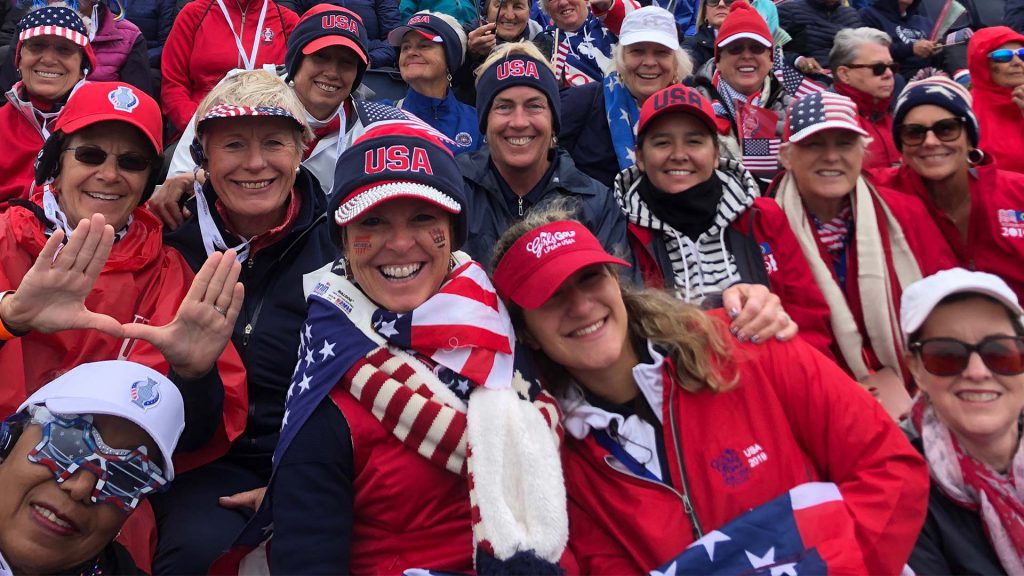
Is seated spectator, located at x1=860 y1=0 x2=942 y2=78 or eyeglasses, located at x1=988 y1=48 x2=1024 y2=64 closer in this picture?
eyeglasses, located at x1=988 y1=48 x2=1024 y2=64

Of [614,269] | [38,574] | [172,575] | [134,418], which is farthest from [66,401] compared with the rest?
[614,269]

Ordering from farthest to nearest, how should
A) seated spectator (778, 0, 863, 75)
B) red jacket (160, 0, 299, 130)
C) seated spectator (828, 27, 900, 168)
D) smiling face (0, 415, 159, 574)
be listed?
seated spectator (778, 0, 863, 75)
red jacket (160, 0, 299, 130)
seated spectator (828, 27, 900, 168)
smiling face (0, 415, 159, 574)

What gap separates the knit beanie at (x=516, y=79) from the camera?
4617 mm

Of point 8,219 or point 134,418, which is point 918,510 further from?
point 8,219

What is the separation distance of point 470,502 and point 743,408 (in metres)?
0.87

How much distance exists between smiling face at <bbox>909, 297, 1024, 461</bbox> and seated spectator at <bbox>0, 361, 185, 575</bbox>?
2.43 metres

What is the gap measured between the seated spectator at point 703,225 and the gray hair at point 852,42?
264cm

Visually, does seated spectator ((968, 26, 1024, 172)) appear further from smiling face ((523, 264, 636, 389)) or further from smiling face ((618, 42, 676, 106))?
smiling face ((523, 264, 636, 389))

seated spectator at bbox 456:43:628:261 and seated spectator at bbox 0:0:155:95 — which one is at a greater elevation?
seated spectator at bbox 0:0:155:95

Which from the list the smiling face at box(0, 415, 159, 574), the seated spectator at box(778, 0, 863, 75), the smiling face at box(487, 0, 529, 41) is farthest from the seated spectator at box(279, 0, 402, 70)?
the smiling face at box(0, 415, 159, 574)

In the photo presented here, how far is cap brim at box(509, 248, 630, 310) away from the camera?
2.57 m

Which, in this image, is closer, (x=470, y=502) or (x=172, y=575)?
(x=470, y=502)

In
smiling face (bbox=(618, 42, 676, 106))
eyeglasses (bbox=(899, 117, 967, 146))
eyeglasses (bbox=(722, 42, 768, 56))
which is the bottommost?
eyeglasses (bbox=(899, 117, 967, 146))

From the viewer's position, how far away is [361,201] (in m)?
2.70
